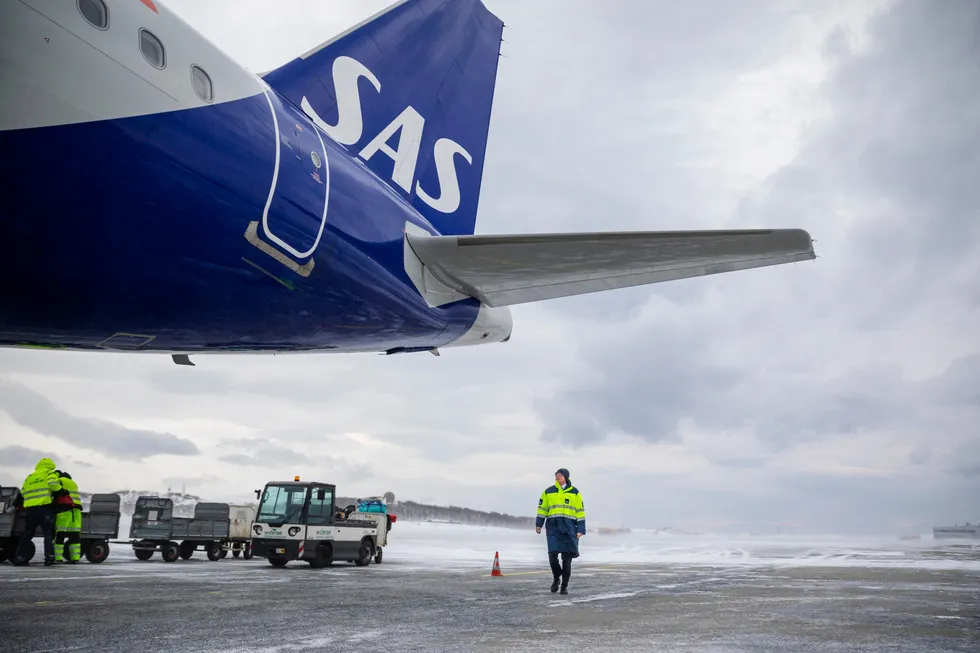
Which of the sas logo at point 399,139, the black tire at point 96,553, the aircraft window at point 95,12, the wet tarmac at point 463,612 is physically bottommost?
the wet tarmac at point 463,612

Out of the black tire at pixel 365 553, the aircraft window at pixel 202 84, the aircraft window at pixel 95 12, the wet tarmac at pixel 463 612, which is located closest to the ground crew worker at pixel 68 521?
the wet tarmac at pixel 463 612

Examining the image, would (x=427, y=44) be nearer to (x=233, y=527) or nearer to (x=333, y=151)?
(x=333, y=151)

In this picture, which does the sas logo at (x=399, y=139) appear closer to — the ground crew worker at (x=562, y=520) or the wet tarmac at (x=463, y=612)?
the ground crew worker at (x=562, y=520)

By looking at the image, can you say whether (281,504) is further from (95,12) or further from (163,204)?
(95,12)

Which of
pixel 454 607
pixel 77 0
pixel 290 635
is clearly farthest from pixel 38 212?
pixel 454 607

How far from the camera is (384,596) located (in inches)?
412

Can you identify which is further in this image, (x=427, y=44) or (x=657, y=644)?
(x=427, y=44)

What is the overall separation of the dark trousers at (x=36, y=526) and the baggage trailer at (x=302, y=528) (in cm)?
363

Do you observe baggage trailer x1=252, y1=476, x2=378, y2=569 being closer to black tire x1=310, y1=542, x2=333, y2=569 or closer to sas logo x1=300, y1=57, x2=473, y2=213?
black tire x1=310, y1=542, x2=333, y2=569

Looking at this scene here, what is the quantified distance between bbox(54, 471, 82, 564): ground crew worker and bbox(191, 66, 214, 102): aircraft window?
1181cm

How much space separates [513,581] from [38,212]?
1029 centimetres

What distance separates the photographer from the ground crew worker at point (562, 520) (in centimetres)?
1127

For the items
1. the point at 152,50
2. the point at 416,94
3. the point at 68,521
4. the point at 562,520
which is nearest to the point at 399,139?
the point at 416,94

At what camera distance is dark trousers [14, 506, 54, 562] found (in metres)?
14.5
